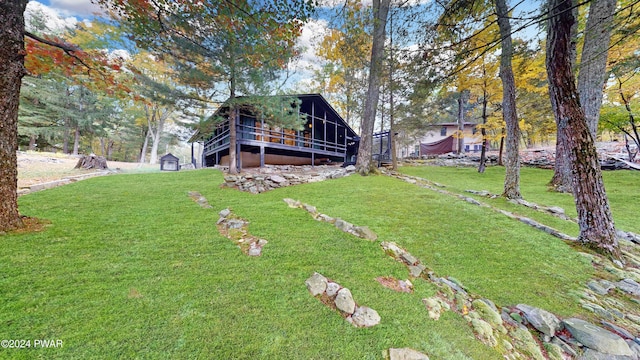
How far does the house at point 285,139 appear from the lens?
1051cm

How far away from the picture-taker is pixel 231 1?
14.1ft

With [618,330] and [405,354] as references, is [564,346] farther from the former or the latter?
[405,354]

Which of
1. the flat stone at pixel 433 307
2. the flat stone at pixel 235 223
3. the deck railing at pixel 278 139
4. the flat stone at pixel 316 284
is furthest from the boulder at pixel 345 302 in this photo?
the deck railing at pixel 278 139

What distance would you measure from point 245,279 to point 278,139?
1153 centimetres

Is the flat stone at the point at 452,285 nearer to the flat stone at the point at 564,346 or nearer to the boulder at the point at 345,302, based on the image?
the flat stone at the point at 564,346

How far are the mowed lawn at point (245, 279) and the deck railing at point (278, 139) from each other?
6.84 metres

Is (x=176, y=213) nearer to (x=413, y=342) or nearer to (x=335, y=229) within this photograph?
(x=335, y=229)

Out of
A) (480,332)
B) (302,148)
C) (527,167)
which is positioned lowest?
(480,332)

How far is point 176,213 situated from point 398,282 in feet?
14.2

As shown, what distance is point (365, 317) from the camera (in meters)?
1.94

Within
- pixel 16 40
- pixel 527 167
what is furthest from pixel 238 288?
pixel 527 167

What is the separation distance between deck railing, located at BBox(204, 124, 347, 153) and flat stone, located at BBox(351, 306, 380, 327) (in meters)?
9.02

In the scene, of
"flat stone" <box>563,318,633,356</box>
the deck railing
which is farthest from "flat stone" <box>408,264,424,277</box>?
the deck railing

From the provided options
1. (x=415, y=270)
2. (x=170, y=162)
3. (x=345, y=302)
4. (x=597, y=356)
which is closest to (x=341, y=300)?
(x=345, y=302)
